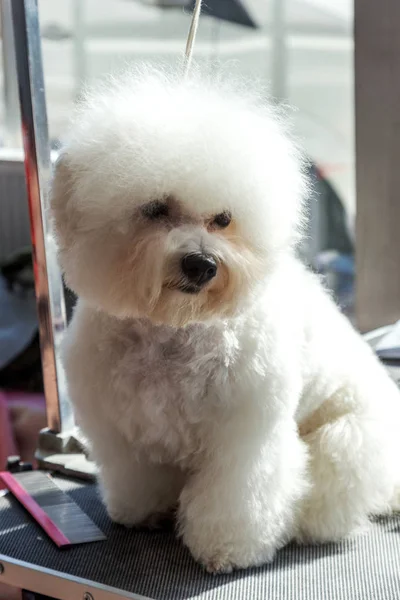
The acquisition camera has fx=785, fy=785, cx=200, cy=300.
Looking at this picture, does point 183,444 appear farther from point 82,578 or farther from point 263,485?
point 82,578

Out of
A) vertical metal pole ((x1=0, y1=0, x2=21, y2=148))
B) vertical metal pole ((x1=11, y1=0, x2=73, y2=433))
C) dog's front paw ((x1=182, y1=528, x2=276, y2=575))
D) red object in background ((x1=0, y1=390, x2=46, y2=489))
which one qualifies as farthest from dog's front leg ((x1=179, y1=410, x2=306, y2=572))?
vertical metal pole ((x1=0, y1=0, x2=21, y2=148))

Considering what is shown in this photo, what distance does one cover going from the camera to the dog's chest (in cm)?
128

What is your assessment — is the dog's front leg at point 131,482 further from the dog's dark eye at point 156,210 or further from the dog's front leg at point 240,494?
the dog's dark eye at point 156,210

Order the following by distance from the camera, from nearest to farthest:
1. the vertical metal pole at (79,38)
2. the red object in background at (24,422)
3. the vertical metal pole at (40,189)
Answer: the vertical metal pole at (40,189) < the red object in background at (24,422) < the vertical metal pole at (79,38)

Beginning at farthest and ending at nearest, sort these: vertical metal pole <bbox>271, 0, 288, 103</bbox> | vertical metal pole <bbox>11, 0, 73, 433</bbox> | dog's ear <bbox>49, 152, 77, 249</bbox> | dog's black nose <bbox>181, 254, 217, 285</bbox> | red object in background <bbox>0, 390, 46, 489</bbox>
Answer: vertical metal pole <bbox>271, 0, 288, 103</bbox>
red object in background <bbox>0, 390, 46, 489</bbox>
vertical metal pole <bbox>11, 0, 73, 433</bbox>
dog's ear <bbox>49, 152, 77, 249</bbox>
dog's black nose <bbox>181, 254, 217, 285</bbox>

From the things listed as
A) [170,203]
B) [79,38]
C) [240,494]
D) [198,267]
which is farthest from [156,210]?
[79,38]

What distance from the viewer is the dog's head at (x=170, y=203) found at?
1.17 metres

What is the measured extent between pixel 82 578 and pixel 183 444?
10.9 inches

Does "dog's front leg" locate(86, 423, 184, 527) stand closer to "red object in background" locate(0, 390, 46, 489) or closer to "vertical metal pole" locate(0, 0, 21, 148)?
"red object in background" locate(0, 390, 46, 489)

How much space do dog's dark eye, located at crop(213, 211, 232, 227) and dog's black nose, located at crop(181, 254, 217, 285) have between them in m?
0.10

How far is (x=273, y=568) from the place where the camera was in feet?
4.44

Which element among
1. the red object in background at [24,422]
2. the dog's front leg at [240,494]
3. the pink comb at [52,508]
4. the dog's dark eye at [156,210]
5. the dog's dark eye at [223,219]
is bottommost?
the red object in background at [24,422]

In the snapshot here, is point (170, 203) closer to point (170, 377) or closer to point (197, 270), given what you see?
point (197, 270)

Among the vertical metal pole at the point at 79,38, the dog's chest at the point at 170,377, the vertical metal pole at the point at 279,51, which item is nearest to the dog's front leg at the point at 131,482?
the dog's chest at the point at 170,377
